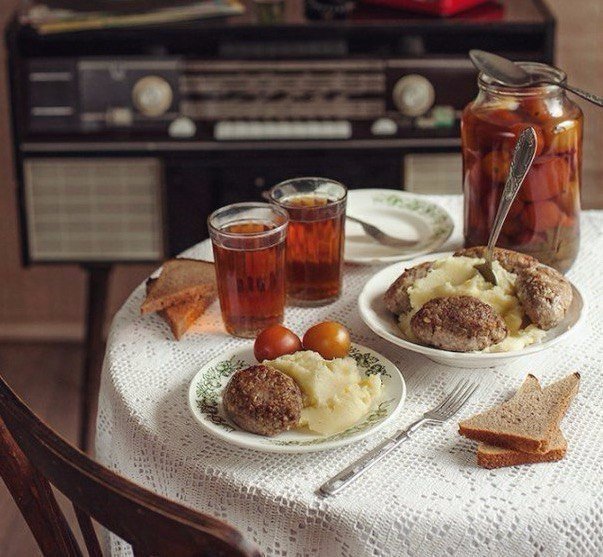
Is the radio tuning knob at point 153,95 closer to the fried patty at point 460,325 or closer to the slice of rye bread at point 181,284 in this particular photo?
the slice of rye bread at point 181,284

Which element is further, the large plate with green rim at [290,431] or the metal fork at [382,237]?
the metal fork at [382,237]

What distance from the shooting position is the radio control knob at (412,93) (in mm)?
2596

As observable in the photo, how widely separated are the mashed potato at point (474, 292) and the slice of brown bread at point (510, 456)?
0.18 meters

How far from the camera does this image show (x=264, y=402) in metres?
1.23

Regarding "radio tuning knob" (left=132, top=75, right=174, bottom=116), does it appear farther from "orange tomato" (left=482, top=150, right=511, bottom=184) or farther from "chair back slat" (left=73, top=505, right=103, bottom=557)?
"chair back slat" (left=73, top=505, right=103, bottom=557)

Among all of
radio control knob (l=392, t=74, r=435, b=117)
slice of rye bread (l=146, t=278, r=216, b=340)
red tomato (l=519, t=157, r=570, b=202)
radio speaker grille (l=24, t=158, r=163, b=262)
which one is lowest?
radio speaker grille (l=24, t=158, r=163, b=262)

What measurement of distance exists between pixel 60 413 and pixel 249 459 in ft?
6.31

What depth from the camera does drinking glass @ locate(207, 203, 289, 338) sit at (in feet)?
4.84

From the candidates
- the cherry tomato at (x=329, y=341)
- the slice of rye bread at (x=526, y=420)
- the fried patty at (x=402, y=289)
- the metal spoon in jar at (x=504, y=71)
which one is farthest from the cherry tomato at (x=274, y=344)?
the metal spoon in jar at (x=504, y=71)

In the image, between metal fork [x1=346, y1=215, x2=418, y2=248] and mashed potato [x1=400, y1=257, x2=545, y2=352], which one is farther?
metal fork [x1=346, y1=215, x2=418, y2=248]

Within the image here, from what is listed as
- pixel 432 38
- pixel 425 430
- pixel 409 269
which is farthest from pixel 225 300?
pixel 432 38

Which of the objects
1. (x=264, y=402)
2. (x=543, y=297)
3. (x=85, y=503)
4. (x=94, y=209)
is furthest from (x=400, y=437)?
(x=94, y=209)

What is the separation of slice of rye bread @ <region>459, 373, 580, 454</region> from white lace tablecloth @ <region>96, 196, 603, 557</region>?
0.02m

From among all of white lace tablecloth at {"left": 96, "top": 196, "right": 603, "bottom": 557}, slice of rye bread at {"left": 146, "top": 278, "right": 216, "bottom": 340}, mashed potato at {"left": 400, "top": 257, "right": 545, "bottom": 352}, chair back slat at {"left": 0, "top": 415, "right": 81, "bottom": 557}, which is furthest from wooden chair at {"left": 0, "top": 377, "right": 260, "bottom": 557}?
mashed potato at {"left": 400, "top": 257, "right": 545, "bottom": 352}
